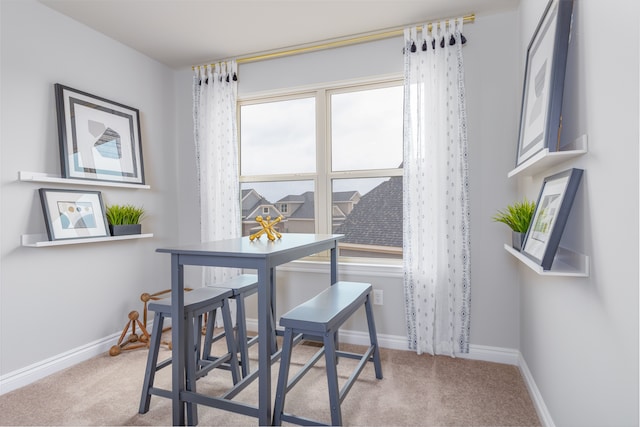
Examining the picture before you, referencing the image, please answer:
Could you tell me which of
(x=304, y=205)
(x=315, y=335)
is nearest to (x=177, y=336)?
(x=315, y=335)

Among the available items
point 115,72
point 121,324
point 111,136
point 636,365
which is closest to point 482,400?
point 636,365

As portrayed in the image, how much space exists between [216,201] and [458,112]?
2227 mm

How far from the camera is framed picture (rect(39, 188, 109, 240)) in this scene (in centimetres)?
239

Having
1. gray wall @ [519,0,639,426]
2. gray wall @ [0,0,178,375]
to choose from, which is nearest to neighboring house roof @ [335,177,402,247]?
gray wall @ [519,0,639,426]

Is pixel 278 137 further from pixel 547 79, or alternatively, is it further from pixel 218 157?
pixel 547 79

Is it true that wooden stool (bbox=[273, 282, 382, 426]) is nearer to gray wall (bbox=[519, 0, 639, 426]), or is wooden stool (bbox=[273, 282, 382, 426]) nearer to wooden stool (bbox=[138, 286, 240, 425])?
wooden stool (bbox=[138, 286, 240, 425])

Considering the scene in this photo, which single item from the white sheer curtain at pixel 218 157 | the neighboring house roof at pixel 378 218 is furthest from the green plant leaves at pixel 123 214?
the neighboring house roof at pixel 378 218

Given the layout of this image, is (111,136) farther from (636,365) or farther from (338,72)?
(636,365)

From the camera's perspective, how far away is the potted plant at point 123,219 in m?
2.82

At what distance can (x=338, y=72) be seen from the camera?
118 inches

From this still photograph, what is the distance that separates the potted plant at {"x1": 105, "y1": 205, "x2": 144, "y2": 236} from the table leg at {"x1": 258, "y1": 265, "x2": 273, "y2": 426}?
1.83 metres

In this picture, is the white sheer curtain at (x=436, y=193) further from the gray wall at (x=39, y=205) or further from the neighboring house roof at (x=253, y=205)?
the gray wall at (x=39, y=205)

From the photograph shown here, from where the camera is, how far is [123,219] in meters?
2.88

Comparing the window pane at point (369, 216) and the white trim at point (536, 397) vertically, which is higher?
the window pane at point (369, 216)
